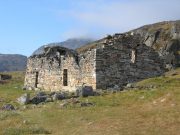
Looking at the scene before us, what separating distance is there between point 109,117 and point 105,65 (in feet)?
63.3

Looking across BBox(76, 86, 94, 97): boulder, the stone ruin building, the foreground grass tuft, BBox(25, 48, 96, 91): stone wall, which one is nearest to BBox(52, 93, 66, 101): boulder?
BBox(76, 86, 94, 97): boulder

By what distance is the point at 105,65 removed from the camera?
45281mm

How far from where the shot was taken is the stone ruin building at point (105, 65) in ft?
148

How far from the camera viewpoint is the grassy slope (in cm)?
2312

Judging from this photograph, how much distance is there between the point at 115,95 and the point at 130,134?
13817 mm

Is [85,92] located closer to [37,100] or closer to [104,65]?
[37,100]

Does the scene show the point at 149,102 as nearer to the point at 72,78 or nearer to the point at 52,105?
the point at 52,105

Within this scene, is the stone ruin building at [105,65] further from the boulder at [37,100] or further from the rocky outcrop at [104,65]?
the boulder at [37,100]

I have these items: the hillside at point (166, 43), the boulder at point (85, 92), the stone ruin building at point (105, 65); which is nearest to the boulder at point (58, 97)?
the boulder at point (85, 92)

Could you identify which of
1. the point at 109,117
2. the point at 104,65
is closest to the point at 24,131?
the point at 109,117

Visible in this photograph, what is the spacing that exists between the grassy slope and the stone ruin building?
1047 cm

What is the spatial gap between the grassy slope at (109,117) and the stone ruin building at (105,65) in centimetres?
1047

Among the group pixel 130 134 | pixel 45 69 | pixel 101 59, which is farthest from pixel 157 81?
pixel 130 134

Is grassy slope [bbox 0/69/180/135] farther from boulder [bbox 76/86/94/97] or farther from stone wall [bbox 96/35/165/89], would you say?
stone wall [bbox 96/35/165/89]
